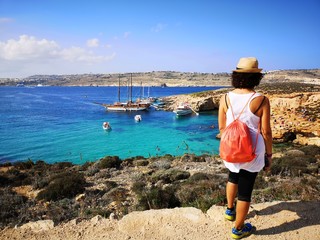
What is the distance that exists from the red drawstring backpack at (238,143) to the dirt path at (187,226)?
1461mm

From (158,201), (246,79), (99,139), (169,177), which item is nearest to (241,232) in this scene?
(246,79)

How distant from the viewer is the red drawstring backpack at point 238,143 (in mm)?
3426

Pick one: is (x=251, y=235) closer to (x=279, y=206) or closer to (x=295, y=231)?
(x=295, y=231)

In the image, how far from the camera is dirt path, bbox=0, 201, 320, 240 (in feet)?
14.1

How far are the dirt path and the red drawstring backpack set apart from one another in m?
1.46

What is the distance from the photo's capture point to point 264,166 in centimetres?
370

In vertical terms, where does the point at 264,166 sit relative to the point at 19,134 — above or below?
above

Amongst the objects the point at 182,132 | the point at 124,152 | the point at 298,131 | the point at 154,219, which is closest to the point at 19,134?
the point at 124,152

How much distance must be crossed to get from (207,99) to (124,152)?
114 feet

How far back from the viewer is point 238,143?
3.43 m

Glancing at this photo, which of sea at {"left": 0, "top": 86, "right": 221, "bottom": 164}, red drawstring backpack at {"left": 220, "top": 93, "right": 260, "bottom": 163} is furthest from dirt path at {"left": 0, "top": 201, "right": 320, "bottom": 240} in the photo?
sea at {"left": 0, "top": 86, "right": 221, "bottom": 164}

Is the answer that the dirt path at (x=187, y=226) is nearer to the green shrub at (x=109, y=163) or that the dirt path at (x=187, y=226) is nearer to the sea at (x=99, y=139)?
the green shrub at (x=109, y=163)

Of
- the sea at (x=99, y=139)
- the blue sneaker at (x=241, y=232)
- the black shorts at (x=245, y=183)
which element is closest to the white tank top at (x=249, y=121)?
the black shorts at (x=245, y=183)

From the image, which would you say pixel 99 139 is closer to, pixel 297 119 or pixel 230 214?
pixel 297 119
